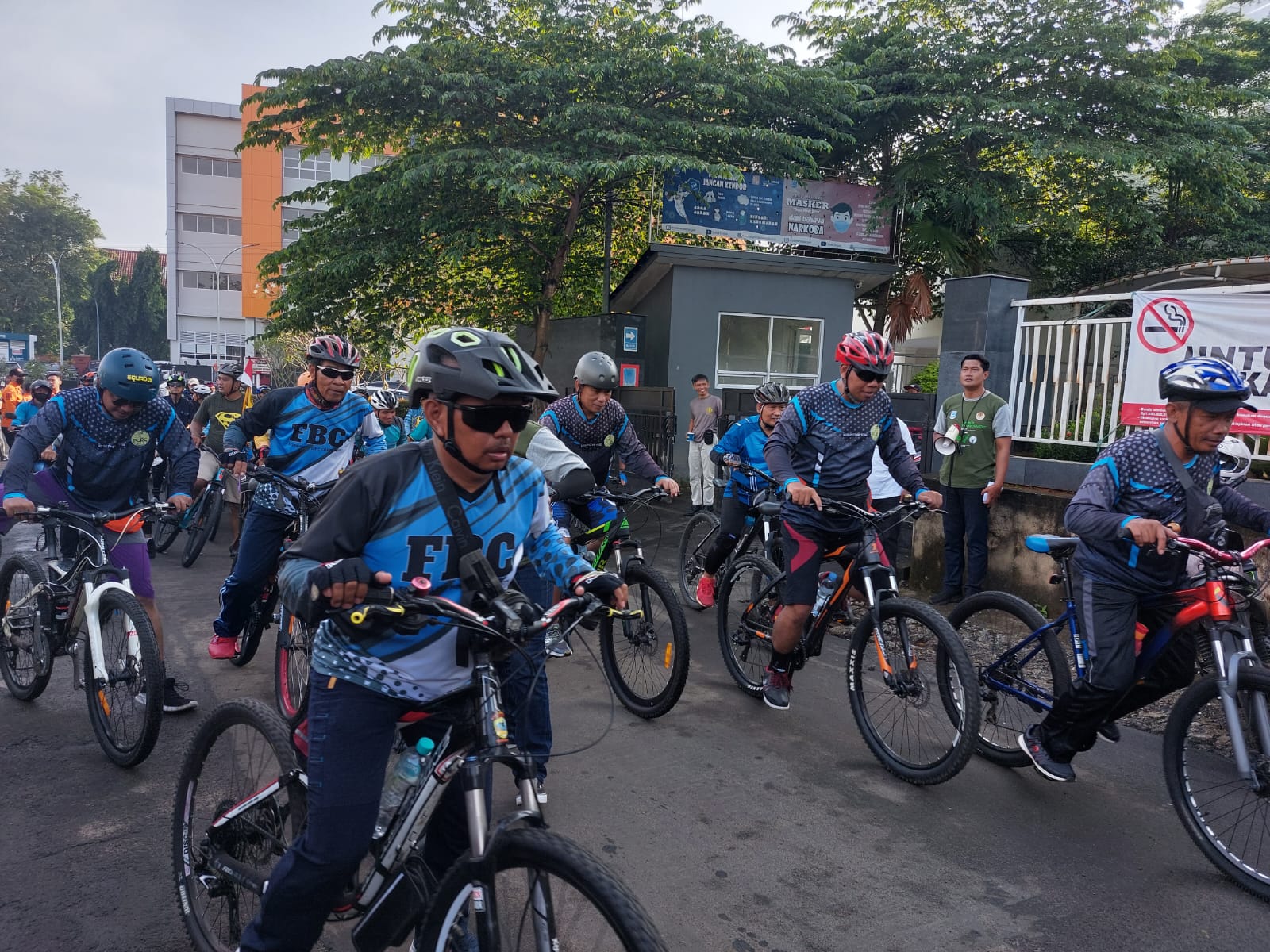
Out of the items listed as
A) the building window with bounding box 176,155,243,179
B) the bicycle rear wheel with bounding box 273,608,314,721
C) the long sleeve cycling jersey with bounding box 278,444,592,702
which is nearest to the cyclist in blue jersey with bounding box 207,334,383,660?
the bicycle rear wheel with bounding box 273,608,314,721

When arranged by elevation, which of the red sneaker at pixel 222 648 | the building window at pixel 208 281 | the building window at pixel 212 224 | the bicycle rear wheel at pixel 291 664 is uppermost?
the building window at pixel 212 224

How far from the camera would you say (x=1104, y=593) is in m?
3.93

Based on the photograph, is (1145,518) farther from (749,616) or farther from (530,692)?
(530,692)

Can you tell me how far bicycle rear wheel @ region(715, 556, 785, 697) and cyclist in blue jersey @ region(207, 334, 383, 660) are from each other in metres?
2.55

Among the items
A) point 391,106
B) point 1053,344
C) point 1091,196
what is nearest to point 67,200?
point 391,106

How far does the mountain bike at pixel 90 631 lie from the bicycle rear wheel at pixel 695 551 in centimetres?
431

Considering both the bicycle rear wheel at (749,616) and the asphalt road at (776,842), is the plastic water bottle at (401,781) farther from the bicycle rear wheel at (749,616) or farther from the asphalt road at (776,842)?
the bicycle rear wheel at (749,616)

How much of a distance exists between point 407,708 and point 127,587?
9.60 feet

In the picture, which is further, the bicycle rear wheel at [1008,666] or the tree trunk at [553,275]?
the tree trunk at [553,275]

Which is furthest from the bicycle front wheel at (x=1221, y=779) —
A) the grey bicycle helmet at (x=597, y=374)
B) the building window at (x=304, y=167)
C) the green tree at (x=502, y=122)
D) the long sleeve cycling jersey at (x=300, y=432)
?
the building window at (x=304, y=167)

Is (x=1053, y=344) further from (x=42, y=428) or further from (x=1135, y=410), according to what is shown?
(x=42, y=428)

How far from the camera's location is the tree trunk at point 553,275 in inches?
717

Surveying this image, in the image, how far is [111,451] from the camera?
505 centimetres

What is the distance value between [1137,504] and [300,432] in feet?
15.3
